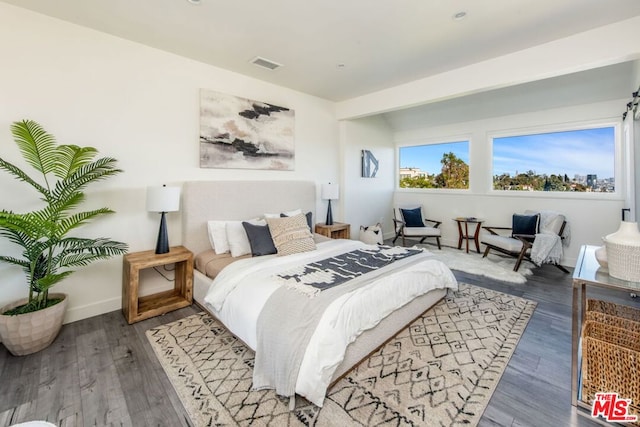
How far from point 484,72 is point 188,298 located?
4.39 m

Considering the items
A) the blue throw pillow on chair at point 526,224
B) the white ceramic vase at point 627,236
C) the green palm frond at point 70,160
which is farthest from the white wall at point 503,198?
the green palm frond at point 70,160

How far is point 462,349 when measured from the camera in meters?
2.26

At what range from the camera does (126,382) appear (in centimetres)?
189

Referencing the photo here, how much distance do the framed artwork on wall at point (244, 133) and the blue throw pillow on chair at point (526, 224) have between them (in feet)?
12.8

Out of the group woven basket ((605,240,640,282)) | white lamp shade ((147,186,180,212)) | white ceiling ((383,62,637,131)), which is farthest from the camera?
white ceiling ((383,62,637,131))

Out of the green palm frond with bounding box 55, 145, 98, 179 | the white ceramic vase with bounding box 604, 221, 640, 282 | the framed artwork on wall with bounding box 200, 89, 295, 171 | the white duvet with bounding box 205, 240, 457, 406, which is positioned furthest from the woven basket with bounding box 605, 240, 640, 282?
the green palm frond with bounding box 55, 145, 98, 179

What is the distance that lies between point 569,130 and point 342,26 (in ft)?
14.0

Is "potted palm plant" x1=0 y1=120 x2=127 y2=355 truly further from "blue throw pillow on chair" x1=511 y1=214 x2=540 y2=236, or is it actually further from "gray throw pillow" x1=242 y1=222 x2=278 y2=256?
"blue throw pillow on chair" x1=511 y1=214 x2=540 y2=236

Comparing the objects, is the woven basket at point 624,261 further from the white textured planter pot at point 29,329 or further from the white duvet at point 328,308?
the white textured planter pot at point 29,329

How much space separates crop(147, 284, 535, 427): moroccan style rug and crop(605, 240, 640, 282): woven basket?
101cm

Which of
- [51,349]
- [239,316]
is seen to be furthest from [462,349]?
[51,349]

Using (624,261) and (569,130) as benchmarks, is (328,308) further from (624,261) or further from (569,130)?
(569,130)

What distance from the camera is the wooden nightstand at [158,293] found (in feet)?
8.68

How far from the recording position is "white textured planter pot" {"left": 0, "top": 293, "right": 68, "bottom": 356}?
2074 millimetres
